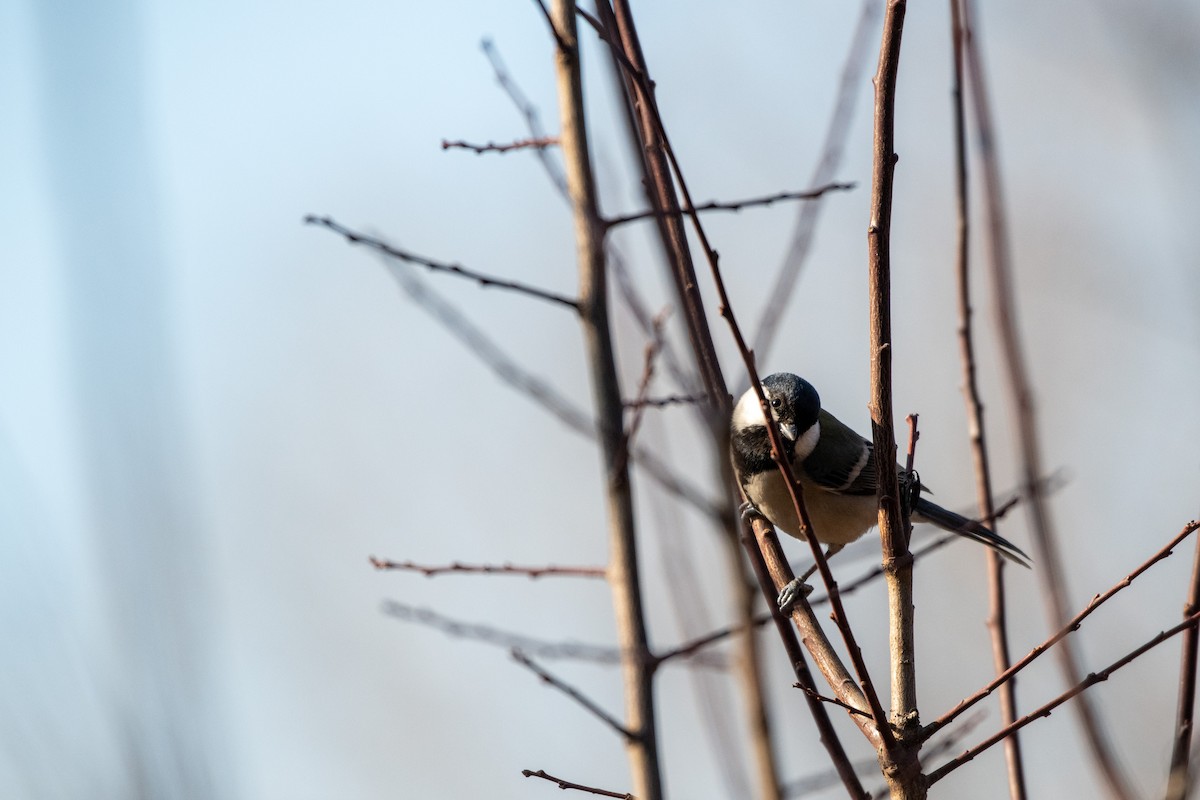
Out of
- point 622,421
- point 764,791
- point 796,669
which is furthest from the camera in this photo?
point 622,421

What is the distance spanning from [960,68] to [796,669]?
129cm

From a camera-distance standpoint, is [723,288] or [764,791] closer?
[764,791]

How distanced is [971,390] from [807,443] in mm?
1628

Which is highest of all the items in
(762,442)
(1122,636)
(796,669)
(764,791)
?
(762,442)

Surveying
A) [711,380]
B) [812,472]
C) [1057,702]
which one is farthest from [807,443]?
[1057,702]

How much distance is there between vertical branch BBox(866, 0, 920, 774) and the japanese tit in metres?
1.66

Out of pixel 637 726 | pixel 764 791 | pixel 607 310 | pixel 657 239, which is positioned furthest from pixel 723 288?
pixel 637 726

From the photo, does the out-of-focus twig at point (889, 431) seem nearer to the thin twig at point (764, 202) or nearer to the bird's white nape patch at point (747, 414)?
the thin twig at point (764, 202)

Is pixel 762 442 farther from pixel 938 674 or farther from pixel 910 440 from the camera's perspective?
pixel 938 674

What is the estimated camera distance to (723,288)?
1.52m

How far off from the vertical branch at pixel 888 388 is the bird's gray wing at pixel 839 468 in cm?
189

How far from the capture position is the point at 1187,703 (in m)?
1.67

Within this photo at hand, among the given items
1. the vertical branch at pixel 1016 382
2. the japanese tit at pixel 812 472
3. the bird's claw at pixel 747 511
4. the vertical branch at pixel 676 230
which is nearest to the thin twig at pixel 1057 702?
the vertical branch at pixel 1016 382

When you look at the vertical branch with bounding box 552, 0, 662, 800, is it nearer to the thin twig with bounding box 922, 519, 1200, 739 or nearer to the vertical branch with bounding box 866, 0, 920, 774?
the vertical branch with bounding box 866, 0, 920, 774
